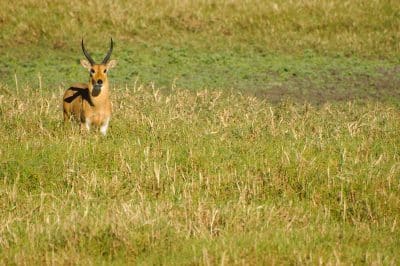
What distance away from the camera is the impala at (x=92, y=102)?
477 inches

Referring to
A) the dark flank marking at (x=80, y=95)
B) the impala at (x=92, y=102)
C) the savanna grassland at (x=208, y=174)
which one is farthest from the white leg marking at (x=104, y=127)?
the dark flank marking at (x=80, y=95)

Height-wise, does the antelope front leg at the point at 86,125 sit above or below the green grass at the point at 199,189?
above

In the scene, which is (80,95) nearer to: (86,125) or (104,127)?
(86,125)

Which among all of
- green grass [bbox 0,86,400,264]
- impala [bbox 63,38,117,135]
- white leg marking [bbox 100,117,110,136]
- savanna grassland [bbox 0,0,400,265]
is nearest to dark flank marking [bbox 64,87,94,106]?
impala [bbox 63,38,117,135]

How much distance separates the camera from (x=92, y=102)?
1238cm

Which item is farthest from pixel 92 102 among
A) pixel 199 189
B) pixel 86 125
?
pixel 199 189

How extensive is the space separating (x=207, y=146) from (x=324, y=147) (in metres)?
1.54

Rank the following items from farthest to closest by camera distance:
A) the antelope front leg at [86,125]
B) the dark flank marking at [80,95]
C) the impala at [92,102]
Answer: the dark flank marking at [80,95] < the impala at [92,102] < the antelope front leg at [86,125]

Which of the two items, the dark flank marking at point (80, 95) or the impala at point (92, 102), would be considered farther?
the dark flank marking at point (80, 95)

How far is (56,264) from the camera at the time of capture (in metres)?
6.38

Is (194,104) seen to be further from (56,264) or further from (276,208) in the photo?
(56,264)

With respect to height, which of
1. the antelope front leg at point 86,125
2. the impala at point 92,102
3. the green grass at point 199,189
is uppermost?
the impala at point 92,102

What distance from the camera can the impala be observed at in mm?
12125

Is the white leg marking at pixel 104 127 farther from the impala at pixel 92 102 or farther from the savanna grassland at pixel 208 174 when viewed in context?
the savanna grassland at pixel 208 174
